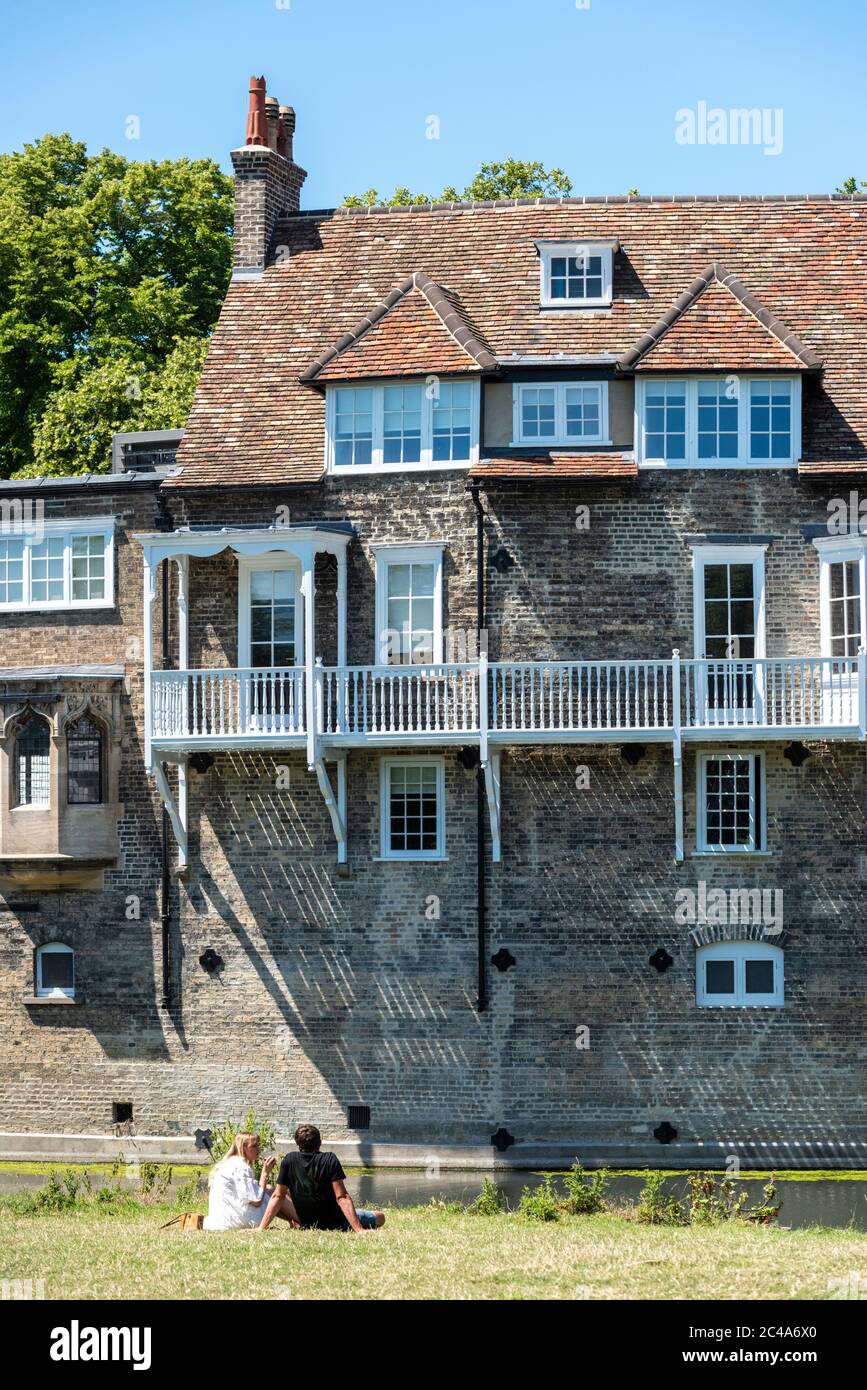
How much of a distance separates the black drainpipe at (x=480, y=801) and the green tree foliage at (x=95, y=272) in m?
16.5

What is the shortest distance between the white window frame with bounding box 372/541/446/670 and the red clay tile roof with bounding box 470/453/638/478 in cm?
131

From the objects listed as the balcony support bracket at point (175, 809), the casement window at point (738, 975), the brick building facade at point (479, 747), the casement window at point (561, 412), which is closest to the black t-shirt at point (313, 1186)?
the brick building facade at point (479, 747)

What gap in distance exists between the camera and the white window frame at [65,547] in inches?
1224

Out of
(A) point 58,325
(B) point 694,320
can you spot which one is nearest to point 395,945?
(B) point 694,320

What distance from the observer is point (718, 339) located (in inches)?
Answer: 1161

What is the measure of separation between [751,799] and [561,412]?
20.8 feet

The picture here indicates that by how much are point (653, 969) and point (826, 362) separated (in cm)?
939

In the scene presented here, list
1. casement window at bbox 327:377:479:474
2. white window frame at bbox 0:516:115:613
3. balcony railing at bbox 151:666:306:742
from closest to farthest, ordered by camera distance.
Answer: balcony railing at bbox 151:666:306:742
casement window at bbox 327:377:479:474
white window frame at bbox 0:516:115:613

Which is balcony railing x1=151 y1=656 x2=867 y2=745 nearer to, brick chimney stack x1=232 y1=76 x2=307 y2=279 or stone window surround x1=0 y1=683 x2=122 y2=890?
stone window surround x1=0 y1=683 x2=122 y2=890

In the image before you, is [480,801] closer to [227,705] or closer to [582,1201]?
[227,705]

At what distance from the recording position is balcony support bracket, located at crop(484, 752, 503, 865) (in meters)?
28.8

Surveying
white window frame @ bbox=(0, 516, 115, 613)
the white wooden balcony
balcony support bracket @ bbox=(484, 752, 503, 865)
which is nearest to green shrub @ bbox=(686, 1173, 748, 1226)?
balcony support bracket @ bbox=(484, 752, 503, 865)

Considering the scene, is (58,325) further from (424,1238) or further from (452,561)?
(424,1238)

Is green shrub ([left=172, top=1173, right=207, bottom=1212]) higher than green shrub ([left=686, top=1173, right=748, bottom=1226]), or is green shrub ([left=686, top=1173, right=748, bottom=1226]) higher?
green shrub ([left=686, top=1173, right=748, bottom=1226])
